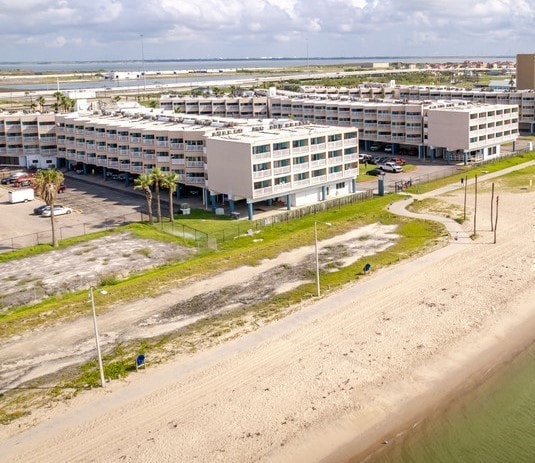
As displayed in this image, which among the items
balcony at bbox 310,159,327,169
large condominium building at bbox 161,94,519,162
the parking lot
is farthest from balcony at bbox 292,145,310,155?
large condominium building at bbox 161,94,519,162

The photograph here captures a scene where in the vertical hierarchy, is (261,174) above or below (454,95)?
below

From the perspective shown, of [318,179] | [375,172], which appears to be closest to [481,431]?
[318,179]

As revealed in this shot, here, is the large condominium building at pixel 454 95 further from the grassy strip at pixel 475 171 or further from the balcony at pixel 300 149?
the balcony at pixel 300 149

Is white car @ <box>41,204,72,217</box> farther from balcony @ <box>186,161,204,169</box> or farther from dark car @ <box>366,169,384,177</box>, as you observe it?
dark car @ <box>366,169,384,177</box>

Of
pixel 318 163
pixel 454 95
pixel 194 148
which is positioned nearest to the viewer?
pixel 318 163

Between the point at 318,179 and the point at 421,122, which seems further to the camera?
the point at 421,122

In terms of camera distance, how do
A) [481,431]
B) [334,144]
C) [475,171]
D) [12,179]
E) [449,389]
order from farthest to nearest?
[475,171] → [12,179] → [334,144] → [449,389] → [481,431]

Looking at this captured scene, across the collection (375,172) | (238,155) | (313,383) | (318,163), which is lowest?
(313,383)

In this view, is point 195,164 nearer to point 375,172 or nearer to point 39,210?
point 39,210
